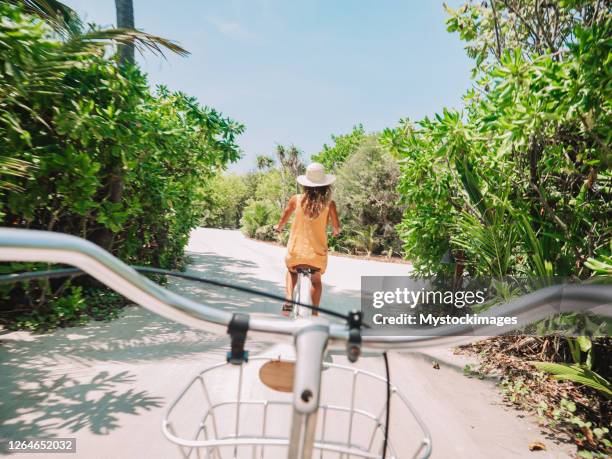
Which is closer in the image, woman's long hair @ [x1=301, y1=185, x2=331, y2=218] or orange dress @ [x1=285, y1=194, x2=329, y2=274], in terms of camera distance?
orange dress @ [x1=285, y1=194, x2=329, y2=274]

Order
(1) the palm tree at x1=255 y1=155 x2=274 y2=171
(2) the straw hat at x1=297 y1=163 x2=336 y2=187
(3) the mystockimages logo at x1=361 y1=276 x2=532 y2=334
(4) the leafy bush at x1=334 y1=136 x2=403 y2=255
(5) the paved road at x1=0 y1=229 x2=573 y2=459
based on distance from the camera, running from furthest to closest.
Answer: (1) the palm tree at x1=255 y1=155 x2=274 y2=171 < (4) the leafy bush at x1=334 y1=136 x2=403 y2=255 < (3) the mystockimages logo at x1=361 y1=276 x2=532 y2=334 < (2) the straw hat at x1=297 y1=163 x2=336 y2=187 < (5) the paved road at x1=0 y1=229 x2=573 y2=459

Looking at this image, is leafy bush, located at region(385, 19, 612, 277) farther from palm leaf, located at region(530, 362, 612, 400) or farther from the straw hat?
the straw hat

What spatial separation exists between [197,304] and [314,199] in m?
2.89

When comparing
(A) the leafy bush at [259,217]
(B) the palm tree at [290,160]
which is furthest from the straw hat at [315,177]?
(B) the palm tree at [290,160]

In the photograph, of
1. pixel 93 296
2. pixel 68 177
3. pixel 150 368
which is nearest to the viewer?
pixel 150 368

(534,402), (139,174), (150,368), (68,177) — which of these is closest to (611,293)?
(534,402)

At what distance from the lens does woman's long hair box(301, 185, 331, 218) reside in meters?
3.70

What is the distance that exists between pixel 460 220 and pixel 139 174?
4.60 m

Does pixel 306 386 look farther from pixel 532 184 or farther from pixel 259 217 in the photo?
pixel 259 217

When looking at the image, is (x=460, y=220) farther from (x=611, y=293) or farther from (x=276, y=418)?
(x=611, y=293)

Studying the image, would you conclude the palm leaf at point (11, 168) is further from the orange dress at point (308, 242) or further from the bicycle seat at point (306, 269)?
the bicycle seat at point (306, 269)

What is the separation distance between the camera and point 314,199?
3719 mm

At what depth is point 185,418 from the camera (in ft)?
8.71

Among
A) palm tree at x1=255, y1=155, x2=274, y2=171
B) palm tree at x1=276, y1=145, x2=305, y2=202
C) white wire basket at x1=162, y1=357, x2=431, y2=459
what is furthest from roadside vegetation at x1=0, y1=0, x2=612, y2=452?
palm tree at x1=255, y1=155, x2=274, y2=171
